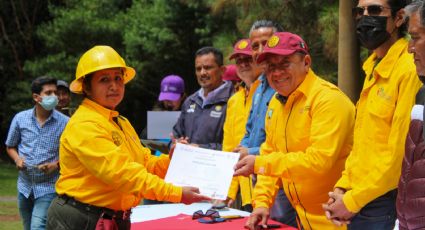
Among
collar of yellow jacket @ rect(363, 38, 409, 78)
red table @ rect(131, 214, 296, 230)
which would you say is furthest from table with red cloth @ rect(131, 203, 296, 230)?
collar of yellow jacket @ rect(363, 38, 409, 78)

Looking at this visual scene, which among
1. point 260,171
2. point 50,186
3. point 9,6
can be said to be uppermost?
point 9,6

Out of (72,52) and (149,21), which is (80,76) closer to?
(149,21)

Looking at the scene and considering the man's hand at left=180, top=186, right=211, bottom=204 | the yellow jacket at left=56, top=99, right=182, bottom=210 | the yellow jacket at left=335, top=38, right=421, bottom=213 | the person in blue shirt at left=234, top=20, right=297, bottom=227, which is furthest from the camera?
the person in blue shirt at left=234, top=20, right=297, bottom=227

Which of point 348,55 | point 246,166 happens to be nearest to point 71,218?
point 246,166

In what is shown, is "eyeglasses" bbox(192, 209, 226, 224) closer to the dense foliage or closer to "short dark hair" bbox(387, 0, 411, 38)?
"short dark hair" bbox(387, 0, 411, 38)

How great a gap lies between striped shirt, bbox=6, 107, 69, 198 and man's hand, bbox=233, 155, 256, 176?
3.08 meters

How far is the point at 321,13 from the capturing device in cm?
929

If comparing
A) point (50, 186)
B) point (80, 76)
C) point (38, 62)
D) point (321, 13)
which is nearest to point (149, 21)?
point (38, 62)

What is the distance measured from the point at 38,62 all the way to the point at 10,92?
1739 millimetres

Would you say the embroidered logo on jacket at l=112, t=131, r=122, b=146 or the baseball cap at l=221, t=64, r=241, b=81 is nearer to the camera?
the embroidered logo on jacket at l=112, t=131, r=122, b=146

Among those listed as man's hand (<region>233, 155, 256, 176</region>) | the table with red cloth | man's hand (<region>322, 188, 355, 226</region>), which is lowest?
the table with red cloth

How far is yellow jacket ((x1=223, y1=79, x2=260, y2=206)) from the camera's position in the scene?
523 centimetres

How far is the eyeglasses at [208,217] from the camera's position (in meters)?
4.20

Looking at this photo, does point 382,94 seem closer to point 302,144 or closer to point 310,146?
point 310,146
